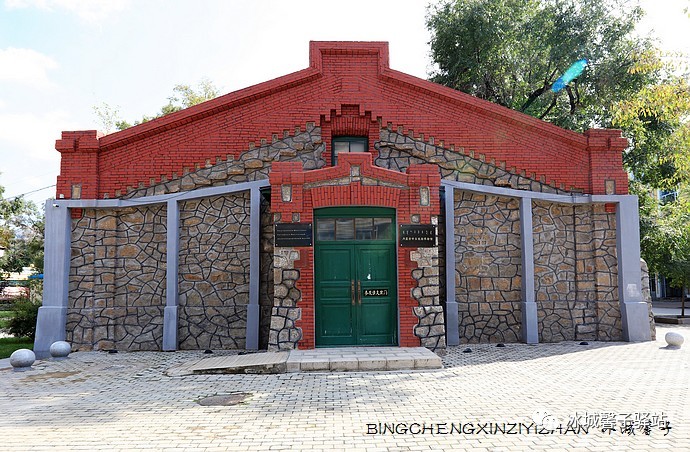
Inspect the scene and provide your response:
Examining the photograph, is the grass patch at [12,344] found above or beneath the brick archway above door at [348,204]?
beneath

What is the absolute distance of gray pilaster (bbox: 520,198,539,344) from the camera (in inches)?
481

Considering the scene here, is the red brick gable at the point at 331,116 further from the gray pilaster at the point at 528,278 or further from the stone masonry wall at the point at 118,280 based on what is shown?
the gray pilaster at the point at 528,278

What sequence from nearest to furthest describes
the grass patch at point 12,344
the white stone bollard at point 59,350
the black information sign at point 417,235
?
the black information sign at point 417,235, the white stone bollard at point 59,350, the grass patch at point 12,344

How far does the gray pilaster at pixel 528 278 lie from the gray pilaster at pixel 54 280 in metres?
11.1

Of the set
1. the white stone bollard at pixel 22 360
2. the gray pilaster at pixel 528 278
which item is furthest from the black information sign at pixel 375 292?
the white stone bollard at pixel 22 360

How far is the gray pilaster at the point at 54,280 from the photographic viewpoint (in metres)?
11.6

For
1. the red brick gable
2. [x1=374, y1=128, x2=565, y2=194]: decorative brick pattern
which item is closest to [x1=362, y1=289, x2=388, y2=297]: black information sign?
[x1=374, y1=128, x2=565, y2=194]: decorative brick pattern

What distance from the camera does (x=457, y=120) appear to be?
12.8 meters

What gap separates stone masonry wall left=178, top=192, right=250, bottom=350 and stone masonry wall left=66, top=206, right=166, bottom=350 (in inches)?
23.6

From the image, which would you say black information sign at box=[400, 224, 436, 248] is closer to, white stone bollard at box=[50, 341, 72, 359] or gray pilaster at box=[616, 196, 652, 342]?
gray pilaster at box=[616, 196, 652, 342]

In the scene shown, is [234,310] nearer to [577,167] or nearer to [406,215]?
[406,215]

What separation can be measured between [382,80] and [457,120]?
7.21ft

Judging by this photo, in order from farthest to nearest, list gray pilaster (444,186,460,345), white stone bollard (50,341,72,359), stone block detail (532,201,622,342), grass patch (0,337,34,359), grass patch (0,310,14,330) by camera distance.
Result: grass patch (0,310,14,330) < grass patch (0,337,34,359) < stone block detail (532,201,622,342) < gray pilaster (444,186,460,345) < white stone bollard (50,341,72,359)

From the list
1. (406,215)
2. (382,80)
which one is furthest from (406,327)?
(382,80)
